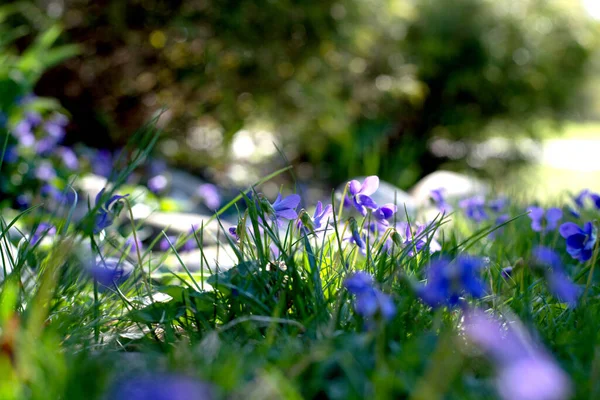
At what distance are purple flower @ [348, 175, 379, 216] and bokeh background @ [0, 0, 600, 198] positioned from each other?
8.70ft

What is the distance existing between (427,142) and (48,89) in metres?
4.43

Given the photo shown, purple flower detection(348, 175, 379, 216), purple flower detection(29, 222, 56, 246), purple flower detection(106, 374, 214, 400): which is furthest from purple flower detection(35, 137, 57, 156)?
purple flower detection(106, 374, 214, 400)

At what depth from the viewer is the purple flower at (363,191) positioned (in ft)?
5.43

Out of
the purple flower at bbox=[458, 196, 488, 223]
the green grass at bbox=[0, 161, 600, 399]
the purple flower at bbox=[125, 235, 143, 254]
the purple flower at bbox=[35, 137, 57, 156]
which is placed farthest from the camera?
the purple flower at bbox=[35, 137, 57, 156]

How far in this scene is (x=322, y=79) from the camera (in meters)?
6.43

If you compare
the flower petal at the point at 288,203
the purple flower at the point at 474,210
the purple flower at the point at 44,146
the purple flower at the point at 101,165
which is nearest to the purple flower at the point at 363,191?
the flower petal at the point at 288,203

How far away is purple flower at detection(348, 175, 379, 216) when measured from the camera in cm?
166

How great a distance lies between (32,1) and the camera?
549cm

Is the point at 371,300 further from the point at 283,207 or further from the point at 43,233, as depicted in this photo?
the point at 43,233

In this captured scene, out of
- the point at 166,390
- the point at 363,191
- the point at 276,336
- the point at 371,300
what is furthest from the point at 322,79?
the point at 166,390

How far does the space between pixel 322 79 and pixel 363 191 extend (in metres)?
4.88

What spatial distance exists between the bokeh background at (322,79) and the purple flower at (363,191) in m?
2.65

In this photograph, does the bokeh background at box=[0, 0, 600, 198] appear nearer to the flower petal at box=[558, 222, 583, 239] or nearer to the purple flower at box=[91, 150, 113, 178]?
the purple flower at box=[91, 150, 113, 178]

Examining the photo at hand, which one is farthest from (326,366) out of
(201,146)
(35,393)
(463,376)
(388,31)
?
(388,31)
